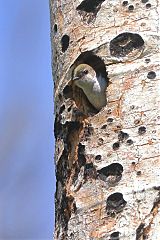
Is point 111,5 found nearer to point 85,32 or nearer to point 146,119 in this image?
point 85,32

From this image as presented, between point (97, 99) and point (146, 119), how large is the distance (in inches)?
5.8

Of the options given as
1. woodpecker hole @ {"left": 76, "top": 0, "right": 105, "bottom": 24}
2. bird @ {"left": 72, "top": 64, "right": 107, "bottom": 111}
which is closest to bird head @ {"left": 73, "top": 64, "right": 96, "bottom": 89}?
bird @ {"left": 72, "top": 64, "right": 107, "bottom": 111}

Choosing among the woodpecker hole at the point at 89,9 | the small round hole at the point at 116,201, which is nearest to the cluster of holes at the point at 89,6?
the woodpecker hole at the point at 89,9

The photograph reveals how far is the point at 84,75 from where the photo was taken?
1970mm

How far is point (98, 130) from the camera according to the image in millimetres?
1915

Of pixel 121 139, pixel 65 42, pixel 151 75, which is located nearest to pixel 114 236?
pixel 121 139

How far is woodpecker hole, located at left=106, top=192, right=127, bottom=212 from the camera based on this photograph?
5.97 feet

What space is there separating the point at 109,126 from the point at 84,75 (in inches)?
5.1

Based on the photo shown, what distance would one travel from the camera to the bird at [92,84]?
6.42ft

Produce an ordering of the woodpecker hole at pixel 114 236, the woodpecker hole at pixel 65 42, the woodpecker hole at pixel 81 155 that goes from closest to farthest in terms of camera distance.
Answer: the woodpecker hole at pixel 114 236
the woodpecker hole at pixel 81 155
the woodpecker hole at pixel 65 42

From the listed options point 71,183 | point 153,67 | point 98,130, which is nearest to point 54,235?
point 71,183

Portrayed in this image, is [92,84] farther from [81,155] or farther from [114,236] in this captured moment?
[114,236]

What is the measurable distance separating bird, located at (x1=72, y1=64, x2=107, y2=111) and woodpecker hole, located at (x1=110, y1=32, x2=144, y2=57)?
0.19ft

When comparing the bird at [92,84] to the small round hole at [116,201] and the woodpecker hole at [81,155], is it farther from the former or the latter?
the small round hole at [116,201]
